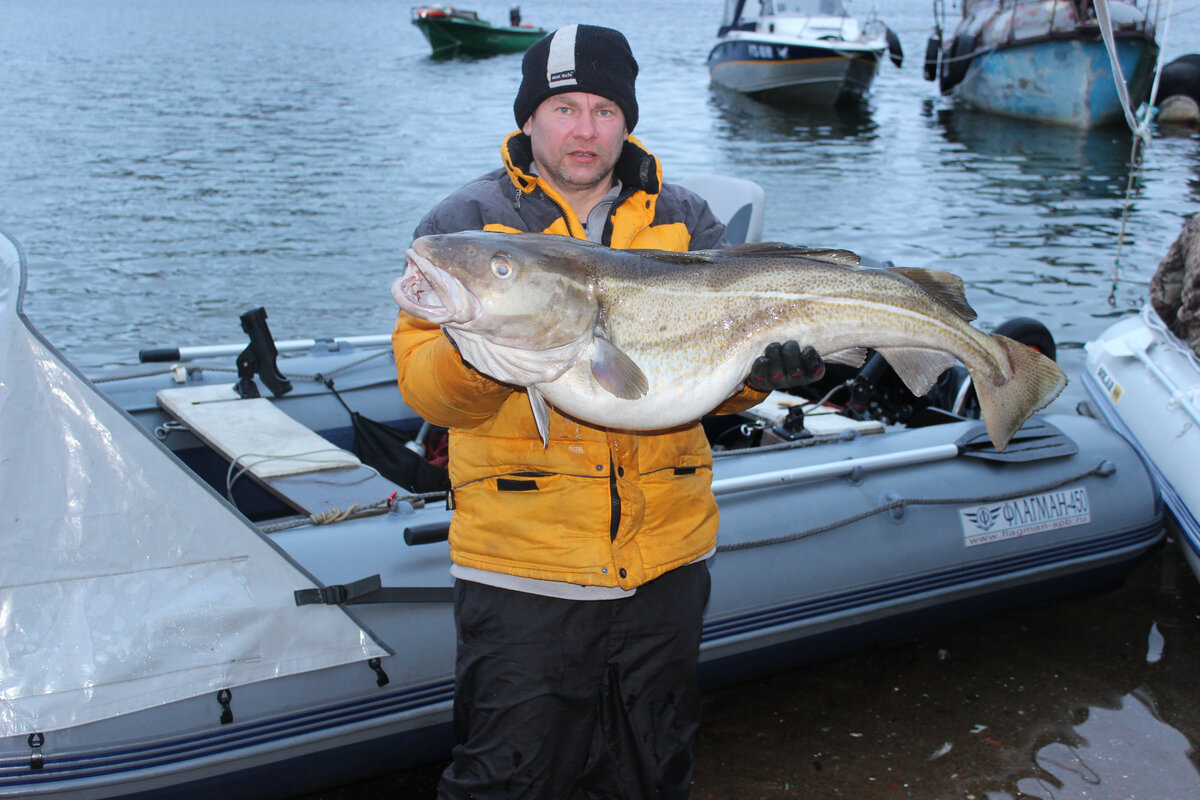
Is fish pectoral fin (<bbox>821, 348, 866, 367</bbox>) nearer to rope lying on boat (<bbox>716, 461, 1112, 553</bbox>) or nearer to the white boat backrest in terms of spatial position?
rope lying on boat (<bbox>716, 461, 1112, 553</bbox>)

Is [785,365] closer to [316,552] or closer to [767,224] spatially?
[316,552]

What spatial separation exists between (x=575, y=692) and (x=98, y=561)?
1549 millimetres

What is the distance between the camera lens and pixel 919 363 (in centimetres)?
305

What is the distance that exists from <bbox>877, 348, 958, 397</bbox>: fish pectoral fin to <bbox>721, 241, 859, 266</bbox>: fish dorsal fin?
304 mm

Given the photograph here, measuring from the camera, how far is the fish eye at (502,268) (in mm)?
2406

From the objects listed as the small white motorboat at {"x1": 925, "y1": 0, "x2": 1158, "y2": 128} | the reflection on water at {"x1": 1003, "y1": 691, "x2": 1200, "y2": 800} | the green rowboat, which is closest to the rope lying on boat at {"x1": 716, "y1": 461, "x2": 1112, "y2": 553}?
the reflection on water at {"x1": 1003, "y1": 691, "x2": 1200, "y2": 800}

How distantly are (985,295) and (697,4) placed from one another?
229 ft

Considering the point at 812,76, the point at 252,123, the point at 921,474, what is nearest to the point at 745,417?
the point at 921,474

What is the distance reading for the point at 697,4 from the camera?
249 feet

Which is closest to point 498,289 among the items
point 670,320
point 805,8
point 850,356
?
point 670,320

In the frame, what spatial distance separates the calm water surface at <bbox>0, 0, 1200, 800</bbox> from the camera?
4.61 m

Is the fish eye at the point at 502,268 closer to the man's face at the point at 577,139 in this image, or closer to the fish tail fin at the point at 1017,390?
the man's face at the point at 577,139

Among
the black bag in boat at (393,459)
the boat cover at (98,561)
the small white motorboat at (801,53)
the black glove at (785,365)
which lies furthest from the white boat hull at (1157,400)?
the small white motorboat at (801,53)

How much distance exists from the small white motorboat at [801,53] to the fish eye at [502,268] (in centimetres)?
2818
